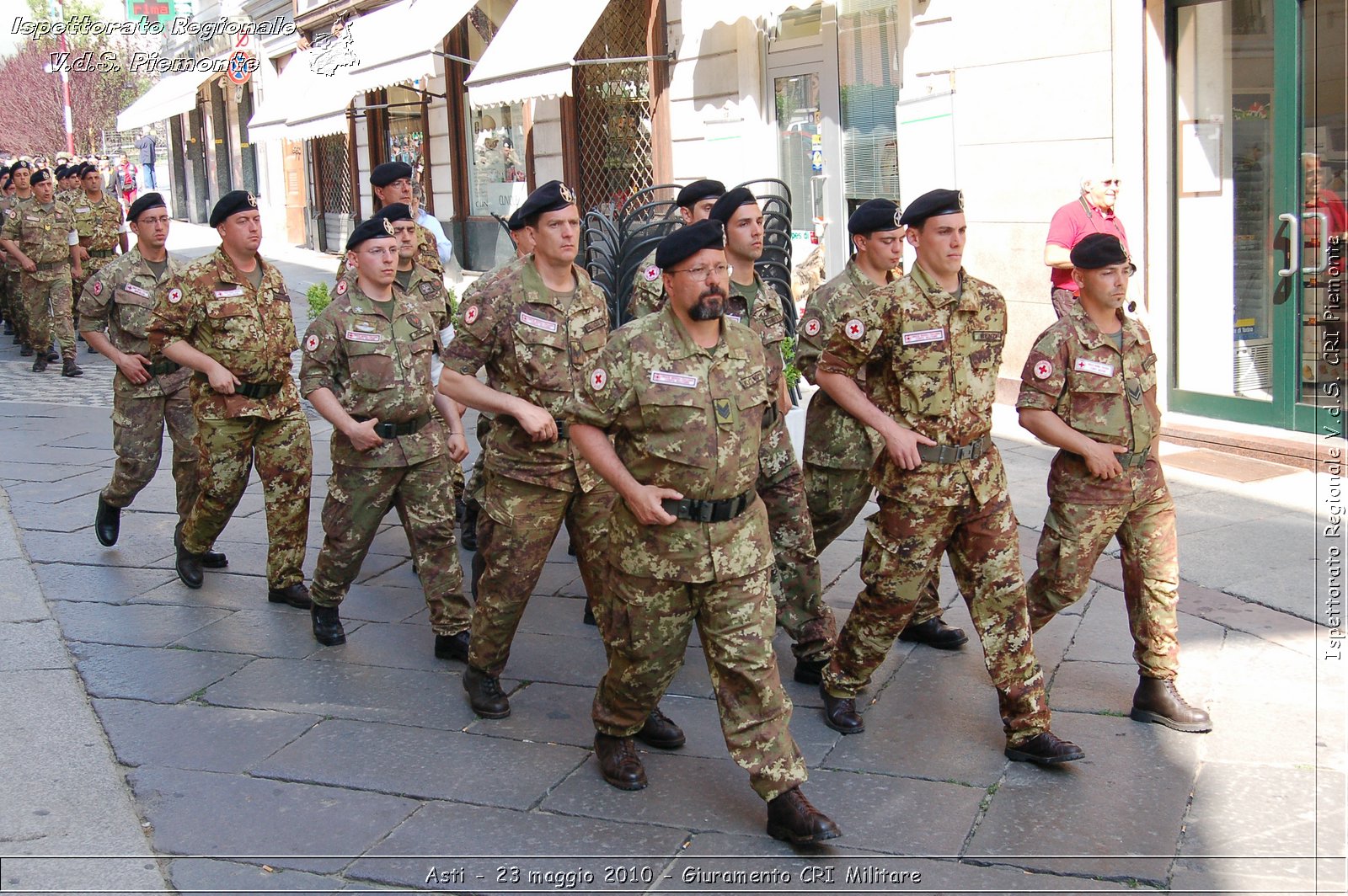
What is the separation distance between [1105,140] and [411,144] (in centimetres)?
1454

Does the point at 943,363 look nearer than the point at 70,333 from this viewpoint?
Yes

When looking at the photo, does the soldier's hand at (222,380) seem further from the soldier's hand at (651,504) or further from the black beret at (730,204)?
the soldier's hand at (651,504)

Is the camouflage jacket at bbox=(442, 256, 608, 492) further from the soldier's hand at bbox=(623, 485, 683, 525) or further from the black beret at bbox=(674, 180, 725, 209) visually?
the black beret at bbox=(674, 180, 725, 209)

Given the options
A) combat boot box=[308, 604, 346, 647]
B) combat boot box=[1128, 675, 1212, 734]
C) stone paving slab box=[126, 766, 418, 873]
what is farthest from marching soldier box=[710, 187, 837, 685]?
combat boot box=[308, 604, 346, 647]

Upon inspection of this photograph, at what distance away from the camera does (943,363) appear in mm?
4344

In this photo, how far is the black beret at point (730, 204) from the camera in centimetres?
A: 518

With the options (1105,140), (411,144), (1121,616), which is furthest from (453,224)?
(1121,616)

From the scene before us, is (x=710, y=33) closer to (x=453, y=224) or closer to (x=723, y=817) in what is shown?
(x=453, y=224)

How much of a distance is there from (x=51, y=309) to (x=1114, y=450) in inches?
511

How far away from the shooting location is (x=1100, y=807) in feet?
13.0

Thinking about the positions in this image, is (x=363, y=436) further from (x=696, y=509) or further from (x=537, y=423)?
(x=696, y=509)

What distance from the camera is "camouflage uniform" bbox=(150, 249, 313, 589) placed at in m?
5.96

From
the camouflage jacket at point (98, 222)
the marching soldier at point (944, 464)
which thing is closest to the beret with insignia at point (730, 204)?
the marching soldier at point (944, 464)

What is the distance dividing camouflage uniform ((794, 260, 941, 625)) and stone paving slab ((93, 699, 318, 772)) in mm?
2063
